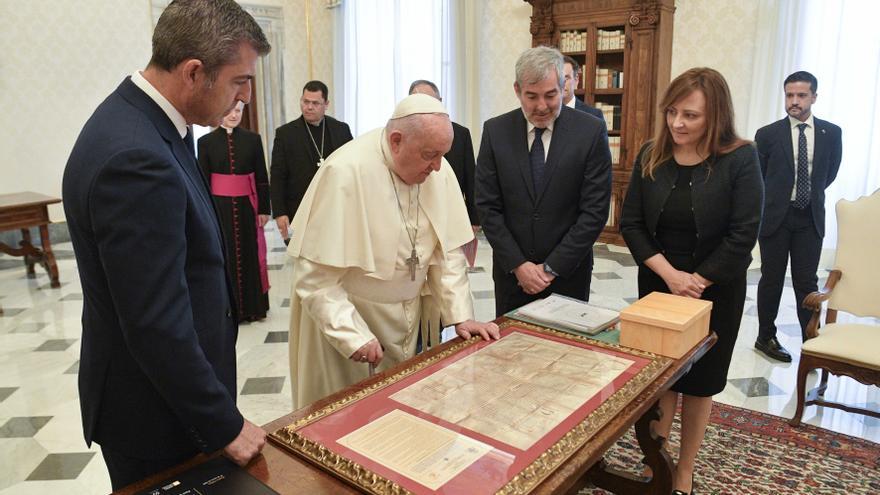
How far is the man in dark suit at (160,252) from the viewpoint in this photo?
1.21 metres

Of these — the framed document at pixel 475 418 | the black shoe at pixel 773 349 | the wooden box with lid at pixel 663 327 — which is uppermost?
the wooden box with lid at pixel 663 327

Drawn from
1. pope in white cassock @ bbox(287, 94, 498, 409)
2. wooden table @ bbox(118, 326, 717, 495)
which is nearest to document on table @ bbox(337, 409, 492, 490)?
wooden table @ bbox(118, 326, 717, 495)

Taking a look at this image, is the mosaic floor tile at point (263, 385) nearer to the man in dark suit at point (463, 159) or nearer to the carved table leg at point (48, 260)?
the man in dark suit at point (463, 159)

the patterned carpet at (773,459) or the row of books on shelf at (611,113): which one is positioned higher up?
the row of books on shelf at (611,113)

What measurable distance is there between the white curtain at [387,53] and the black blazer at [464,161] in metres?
4.05

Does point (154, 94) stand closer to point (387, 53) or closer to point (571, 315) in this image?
point (571, 315)

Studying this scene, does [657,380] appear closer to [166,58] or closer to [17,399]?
[166,58]

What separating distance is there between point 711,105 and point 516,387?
1447 mm

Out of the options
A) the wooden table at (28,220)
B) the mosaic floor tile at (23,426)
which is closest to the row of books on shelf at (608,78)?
the wooden table at (28,220)

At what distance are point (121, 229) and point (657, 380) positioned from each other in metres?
1.41

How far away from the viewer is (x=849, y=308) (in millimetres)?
3549

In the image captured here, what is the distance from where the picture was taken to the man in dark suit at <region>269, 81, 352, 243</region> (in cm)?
517

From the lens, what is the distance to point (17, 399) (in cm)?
393

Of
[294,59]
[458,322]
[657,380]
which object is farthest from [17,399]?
[294,59]
